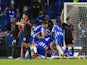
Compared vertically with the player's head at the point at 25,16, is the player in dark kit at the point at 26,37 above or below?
below

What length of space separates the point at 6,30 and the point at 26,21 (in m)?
0.88

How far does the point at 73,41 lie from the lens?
42.5ft

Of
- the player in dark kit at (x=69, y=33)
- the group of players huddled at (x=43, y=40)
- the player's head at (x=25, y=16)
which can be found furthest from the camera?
the player's head at (x=25, y=16)

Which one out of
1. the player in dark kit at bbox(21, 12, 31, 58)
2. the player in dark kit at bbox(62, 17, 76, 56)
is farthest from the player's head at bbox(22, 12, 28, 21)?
the player in dark kit at bbox(62, 17, 76, 56)

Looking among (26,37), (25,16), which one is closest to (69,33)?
(26,37)

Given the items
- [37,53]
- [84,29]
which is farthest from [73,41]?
[37,53]

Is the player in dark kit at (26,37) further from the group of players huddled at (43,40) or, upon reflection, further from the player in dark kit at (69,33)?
the player in dark kit at (69,33)

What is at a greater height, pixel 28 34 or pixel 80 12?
pixel 80 12

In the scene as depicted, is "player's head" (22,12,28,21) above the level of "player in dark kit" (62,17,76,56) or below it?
above

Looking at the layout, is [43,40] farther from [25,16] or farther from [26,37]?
[25,16]

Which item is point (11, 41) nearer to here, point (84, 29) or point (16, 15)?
point (16, 15)

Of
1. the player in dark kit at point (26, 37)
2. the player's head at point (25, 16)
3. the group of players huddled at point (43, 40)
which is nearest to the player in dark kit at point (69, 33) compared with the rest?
the group of players huddled at point (43, 40)

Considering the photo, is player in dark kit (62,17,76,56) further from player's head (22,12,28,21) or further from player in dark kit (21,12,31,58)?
player's head (22,12,28,21)

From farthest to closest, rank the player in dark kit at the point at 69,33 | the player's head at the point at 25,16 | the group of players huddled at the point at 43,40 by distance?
the player's head at the point at 25,16
the player in dark kit at the point at 69,33
the group of players huddled at the point at 43,40
